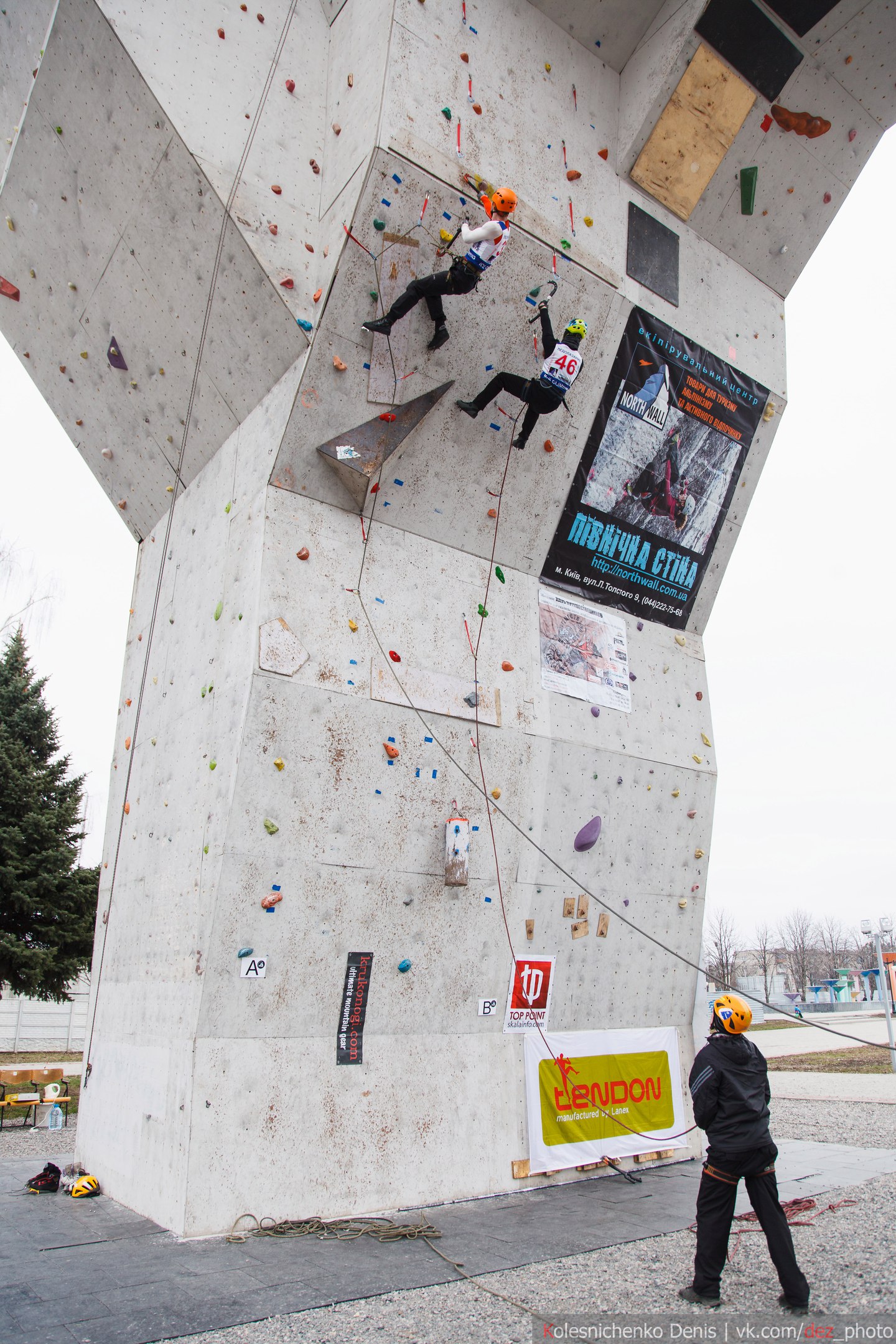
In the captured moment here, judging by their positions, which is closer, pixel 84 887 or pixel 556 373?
pixel 556 373

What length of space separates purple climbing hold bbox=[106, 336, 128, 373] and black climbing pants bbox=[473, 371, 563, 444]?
10.6ft

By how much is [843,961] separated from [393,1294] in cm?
7248

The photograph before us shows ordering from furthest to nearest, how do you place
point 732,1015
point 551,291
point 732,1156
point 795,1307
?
point 551,291 → point 732,1015 → point 732,1156 → point 795,1307

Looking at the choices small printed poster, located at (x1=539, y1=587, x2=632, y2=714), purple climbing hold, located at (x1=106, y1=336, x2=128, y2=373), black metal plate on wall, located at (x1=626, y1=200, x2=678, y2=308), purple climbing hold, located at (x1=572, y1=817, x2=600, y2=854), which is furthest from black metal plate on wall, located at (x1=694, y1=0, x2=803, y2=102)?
purple climbing hold, located at (x1=572, y1=817, x2=600, y2=854)

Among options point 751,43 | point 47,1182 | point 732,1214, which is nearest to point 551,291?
point 751,43

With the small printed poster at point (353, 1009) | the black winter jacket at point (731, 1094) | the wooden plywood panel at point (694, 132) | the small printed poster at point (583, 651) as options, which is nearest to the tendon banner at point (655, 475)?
the small printed poster at point (583, 651)

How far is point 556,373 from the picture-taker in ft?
22.0

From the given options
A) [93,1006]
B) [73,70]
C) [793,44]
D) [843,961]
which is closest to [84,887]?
[93,1006]

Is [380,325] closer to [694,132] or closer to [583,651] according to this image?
[583,651]

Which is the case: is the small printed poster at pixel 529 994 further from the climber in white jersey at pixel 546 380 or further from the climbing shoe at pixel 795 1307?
the climber in white jersey at pixel 546 380

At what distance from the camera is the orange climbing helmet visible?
6.11 meters

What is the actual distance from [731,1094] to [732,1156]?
0.89ft

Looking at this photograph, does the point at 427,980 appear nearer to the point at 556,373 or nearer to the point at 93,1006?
the point at 93,1006

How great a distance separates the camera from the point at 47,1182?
6.93 m
